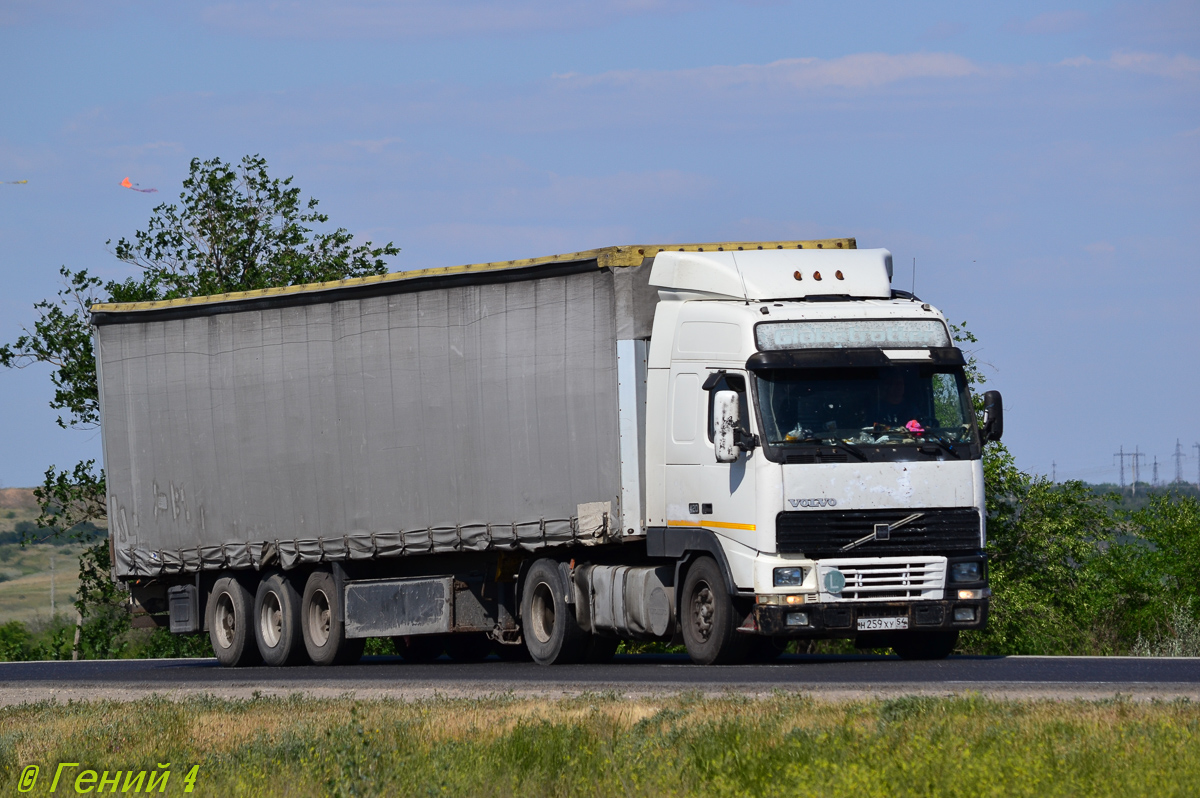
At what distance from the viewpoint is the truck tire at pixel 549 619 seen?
1928cm

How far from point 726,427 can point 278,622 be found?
9301 millimetres

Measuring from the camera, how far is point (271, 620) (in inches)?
930

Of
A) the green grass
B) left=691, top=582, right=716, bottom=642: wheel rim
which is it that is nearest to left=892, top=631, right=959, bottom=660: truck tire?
left=691, top=582, right=716, bottom=642: wheel rim

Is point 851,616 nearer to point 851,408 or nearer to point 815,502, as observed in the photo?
point 815,502

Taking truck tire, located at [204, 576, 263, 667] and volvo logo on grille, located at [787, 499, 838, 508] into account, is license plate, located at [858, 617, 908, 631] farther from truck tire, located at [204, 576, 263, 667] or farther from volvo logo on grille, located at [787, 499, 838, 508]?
truck tire, located at [204, 576, 263, 667]

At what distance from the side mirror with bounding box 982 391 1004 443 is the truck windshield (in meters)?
0.30

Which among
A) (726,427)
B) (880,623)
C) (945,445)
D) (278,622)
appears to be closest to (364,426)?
(278,622)

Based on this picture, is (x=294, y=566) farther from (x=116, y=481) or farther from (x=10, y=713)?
(x=10, y=713)

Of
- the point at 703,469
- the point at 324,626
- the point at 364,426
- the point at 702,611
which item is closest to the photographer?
the point at 703,469

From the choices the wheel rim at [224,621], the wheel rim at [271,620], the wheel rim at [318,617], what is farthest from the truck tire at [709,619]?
the wheel rim at [224,621]

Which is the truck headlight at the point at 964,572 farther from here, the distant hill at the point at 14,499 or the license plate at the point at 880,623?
the distant hill at the point at 14,499

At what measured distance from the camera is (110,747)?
12195 millimetres

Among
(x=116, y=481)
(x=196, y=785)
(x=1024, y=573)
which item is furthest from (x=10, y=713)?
(x=1024, y=573)

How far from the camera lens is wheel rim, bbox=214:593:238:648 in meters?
24.2
